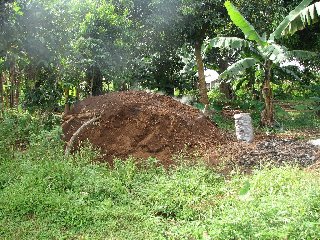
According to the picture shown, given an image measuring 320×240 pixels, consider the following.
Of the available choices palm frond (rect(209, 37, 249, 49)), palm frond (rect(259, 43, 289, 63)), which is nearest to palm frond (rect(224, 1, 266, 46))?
palm frond (rect(259, 43, 289, 63))

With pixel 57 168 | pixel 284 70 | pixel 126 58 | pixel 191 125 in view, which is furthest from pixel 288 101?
pixel 57 168

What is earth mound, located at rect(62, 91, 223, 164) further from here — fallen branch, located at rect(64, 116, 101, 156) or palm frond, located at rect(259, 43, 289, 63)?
palm frond, located at rect(259, 43, 289, 63)

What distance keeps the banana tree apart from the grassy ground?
4515 mm

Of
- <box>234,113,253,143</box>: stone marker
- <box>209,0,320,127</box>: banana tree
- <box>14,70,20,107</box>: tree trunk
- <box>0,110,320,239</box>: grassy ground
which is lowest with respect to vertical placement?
<box>0,110,320,239</box>: grassy ground

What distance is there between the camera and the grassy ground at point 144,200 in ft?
15.3

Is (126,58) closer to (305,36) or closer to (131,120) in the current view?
(131,120)


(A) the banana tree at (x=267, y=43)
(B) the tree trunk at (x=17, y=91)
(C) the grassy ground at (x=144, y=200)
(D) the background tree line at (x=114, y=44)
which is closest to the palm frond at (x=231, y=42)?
(A) the banana tree at (x=267, y=43)

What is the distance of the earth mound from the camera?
350 inches

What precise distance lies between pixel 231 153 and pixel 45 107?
529cm

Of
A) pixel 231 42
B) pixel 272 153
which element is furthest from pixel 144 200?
pixel 231 42

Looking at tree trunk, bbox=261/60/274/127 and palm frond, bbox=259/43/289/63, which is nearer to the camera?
palm frond, bbox=259/43/289/63

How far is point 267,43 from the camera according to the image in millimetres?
10695

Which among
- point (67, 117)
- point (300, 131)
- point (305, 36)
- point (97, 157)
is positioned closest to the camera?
point (97, 157)

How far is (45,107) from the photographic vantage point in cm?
1067
